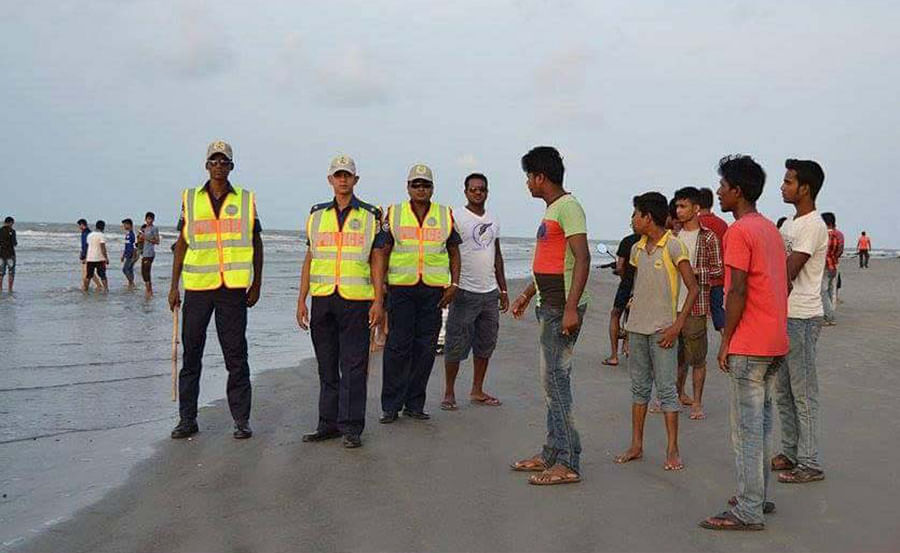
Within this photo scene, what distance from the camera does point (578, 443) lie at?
18.2 ft

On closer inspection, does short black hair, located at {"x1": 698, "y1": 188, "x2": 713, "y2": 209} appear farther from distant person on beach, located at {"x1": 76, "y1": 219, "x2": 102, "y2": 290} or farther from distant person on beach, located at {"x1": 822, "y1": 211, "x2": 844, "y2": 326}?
distant person on beach, located at {"x1": 76, "y1": 219, "x2": 102, "y2": 290}

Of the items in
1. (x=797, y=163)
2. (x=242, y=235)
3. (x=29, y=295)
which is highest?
(x=797, y=163)

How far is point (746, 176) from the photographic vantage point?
15.8 feet

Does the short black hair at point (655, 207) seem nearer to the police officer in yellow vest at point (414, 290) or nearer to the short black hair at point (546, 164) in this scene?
the short black hair at point (546, 164)

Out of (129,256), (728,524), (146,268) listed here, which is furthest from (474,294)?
(129,256)

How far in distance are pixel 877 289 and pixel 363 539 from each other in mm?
25977

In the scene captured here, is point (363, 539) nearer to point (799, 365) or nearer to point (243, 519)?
point (243, 519)

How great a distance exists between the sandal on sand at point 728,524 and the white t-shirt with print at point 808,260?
1528mm

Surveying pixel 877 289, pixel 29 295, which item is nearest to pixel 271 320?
pixel 29 295

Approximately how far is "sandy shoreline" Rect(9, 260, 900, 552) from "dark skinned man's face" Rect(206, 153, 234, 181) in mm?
1932

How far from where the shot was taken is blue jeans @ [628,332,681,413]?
19.0 feet

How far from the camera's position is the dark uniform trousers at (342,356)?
257 inches

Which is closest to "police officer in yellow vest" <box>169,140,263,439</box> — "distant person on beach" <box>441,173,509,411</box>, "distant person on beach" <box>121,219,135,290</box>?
"distant person on beach" <box>441,173,509,411</box>

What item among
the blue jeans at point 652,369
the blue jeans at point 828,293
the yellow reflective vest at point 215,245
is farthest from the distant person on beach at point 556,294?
the blue jeans at point 828,293
